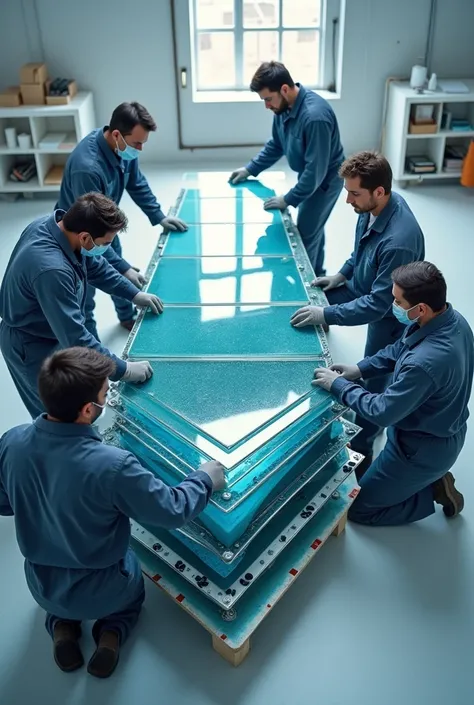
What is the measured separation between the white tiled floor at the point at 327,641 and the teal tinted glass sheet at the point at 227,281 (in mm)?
1115

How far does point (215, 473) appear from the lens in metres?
1.96

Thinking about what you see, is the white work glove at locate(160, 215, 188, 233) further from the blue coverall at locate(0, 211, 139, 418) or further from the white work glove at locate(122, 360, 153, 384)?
the white work glove at locate(122, 360, 153, 384)

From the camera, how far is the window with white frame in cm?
589

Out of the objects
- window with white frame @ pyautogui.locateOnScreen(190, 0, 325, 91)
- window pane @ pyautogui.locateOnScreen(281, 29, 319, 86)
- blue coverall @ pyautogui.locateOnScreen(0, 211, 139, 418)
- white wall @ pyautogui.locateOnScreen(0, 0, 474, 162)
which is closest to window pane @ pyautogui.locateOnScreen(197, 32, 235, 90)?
window with white frame @ pyautogui.locateOnScreen(190, 0, 325, 91)

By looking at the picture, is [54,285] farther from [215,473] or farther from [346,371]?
[346,371]

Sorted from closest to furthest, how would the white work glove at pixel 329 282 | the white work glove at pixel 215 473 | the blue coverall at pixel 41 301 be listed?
the white work glove at pixel 215 473 → the blue coverall at pixel 41 301 → the white work glove at pixel 329 282

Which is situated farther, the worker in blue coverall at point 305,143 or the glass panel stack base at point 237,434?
the worker in blue coverall at point 305,143

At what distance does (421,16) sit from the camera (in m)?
5.76

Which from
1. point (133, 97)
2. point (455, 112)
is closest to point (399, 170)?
point (455, 112)

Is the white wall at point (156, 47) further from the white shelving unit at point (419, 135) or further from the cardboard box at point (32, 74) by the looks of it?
the cardboard box at point (32, 74)

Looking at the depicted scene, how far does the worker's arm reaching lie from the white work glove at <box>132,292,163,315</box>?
111cm

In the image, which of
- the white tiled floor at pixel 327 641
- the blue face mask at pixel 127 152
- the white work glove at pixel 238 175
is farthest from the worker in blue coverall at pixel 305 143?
the white tiled floor at pixel 327 641

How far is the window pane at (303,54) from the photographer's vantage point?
602 cm

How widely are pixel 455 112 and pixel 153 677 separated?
5575 millimetres
